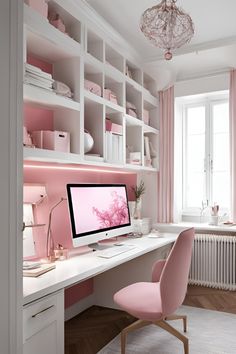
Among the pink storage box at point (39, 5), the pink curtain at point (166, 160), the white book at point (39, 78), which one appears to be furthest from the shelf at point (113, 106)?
the pink curtain at point (166, 160)

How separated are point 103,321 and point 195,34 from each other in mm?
2758

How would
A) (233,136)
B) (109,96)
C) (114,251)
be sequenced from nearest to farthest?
(114,251), (109,96), (233,136)

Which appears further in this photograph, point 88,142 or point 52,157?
point 88,142

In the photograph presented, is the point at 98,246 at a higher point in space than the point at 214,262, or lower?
higher

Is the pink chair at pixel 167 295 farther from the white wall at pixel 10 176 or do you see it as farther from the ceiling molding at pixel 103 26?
the ceiling molding at pixel 103 26

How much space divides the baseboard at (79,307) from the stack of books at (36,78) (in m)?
1.92

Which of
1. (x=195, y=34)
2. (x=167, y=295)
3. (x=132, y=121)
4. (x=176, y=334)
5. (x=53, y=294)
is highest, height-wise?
(x=195, y=34)

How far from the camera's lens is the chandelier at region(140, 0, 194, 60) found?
212 centimetres

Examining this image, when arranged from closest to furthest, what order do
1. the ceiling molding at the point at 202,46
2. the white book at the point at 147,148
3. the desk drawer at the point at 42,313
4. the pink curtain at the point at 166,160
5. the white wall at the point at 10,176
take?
the white wall at the point at 10,176 < the desk drawer at the point at 42,313 < the ceiling molding at the point at 202,46 < the white book at the point at 147,148 < the pink curtain at the point at 166,160

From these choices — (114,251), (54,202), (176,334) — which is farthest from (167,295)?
(54,202)

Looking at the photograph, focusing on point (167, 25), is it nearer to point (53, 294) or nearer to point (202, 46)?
point (202, 46)

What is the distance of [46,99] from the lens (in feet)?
6.92

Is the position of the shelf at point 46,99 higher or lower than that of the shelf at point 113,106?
lower

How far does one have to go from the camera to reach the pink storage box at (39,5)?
2.01m
